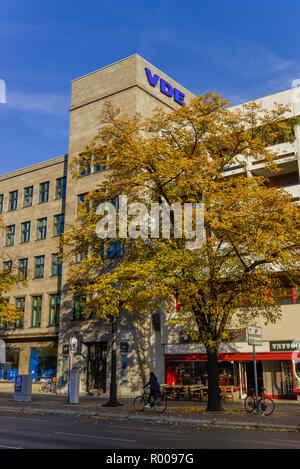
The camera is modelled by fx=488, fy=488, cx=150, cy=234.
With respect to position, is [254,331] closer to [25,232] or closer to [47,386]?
[47,386]

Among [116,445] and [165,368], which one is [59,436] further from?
[165,368]

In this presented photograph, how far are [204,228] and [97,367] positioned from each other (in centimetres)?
1870

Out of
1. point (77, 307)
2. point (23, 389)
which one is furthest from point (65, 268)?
point (23, 389)

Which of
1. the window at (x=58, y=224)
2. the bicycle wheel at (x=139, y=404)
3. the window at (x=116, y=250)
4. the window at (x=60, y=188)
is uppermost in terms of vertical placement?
the window at (x=60, y=188)

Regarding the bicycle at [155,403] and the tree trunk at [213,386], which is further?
the bicycle at [155,403]

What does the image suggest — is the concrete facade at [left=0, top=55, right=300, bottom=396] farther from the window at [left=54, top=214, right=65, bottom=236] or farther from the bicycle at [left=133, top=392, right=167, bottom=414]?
the bicycle at [left=133, top=392, right=167, bottom=414]

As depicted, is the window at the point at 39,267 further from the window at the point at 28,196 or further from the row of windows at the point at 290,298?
the row of windows at the point at 290,298

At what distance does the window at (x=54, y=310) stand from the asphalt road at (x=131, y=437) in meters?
21.8

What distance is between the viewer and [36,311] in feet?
134

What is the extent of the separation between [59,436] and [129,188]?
1185 centimetres

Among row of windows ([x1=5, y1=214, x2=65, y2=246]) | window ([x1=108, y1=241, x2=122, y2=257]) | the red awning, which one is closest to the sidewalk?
the red awning

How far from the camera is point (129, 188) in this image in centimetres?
2223

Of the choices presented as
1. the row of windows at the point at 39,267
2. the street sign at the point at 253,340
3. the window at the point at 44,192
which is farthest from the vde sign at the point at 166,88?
the street sign at the point at 253,340

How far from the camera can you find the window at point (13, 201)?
45.4 metres
